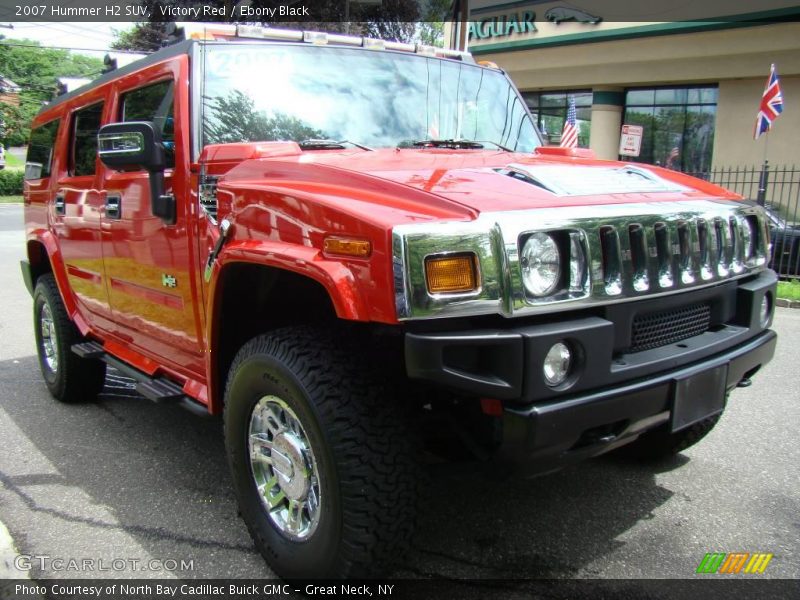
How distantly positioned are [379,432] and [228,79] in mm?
1868

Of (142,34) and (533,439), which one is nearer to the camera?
(533,439)

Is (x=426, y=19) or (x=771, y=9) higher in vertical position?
(x=426, y=19)

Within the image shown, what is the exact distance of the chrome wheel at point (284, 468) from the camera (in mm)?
2520

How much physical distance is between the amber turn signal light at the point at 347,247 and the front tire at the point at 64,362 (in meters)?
3.18

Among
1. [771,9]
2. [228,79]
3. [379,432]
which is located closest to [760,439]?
[379,432]

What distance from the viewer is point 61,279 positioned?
4.77 metres

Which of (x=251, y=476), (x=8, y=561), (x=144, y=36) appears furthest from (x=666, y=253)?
(x=144, y=36)

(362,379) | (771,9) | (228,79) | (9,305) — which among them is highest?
(771,9)

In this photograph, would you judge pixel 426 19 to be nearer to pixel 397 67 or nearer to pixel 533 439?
pixel 397 67

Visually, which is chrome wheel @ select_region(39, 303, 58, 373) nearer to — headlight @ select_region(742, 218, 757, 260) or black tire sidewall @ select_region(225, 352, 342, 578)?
black tire sidewall @ select_region(225, 352, 342, 578)

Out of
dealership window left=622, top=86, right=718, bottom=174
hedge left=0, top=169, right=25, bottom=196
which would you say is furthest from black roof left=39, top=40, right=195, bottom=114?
hedge left=0, top=169, right=25, bottom=196

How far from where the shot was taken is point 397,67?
3646mm

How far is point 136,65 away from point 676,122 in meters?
14.8

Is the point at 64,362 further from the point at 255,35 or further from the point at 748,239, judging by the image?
the point at 748,239
